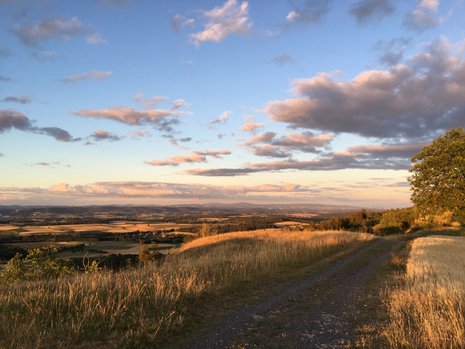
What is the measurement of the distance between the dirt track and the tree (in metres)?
22.0

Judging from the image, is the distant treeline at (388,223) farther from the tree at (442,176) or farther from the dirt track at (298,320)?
the dirt track at (298,320)

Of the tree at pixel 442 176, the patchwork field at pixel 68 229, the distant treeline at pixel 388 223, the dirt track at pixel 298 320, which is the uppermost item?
the tree at pixel 442 176

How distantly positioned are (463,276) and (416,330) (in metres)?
9.82

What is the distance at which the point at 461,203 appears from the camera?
105ft

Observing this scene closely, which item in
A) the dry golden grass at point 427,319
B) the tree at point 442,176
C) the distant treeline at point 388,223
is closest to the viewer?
the dry golden grass at point 427,319

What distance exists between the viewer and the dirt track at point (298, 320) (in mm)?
8357

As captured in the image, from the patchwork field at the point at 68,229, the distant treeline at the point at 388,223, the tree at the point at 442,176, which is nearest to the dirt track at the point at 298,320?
the tree at the point at 442,176

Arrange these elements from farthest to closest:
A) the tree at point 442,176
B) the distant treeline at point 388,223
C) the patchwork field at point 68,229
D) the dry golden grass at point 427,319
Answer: the patchwork field at point 68,229 → the distant treeline at point 388,223 → the tree at point 442,176 → the dry golden grass at point 427,319

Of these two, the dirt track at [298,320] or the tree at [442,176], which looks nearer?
the dirt track at [298,320]

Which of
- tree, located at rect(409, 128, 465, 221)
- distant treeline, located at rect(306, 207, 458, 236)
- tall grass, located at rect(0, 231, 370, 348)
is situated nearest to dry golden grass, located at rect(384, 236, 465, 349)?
tall grass, located at rect(0, 231, 370, 348)

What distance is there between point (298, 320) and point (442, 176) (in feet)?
99.4

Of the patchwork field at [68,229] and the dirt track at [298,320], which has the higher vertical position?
the dirt track at [298,320]

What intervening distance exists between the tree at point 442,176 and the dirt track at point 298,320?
2197 centimetres

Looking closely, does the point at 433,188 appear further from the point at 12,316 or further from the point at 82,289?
the point at 12,316
